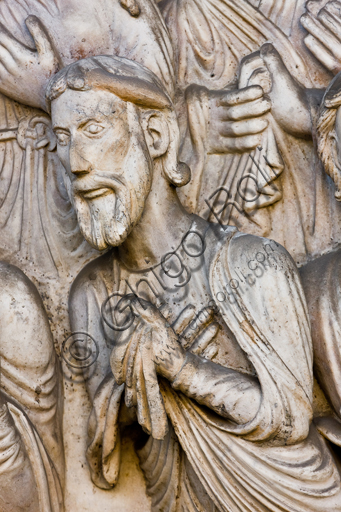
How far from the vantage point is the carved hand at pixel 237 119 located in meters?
2.94

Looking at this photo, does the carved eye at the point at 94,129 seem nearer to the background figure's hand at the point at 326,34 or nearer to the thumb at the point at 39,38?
the thumb at the point at 39,38

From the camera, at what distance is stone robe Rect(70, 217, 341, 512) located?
257 centimetres

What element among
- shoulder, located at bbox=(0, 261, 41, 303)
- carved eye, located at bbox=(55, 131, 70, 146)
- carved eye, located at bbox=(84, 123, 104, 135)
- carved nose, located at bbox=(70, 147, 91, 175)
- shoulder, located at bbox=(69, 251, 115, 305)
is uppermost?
carved eye, located at bbox=(55, 131, 70, 146)

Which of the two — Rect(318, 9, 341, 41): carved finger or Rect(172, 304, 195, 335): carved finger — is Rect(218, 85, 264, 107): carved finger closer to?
Rect(318, 9, 341, 41): carved finger

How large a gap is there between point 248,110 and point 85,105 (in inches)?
25.1

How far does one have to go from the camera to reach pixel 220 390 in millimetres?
2602

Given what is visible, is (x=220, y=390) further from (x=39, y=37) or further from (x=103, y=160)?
(x=39, y=37)

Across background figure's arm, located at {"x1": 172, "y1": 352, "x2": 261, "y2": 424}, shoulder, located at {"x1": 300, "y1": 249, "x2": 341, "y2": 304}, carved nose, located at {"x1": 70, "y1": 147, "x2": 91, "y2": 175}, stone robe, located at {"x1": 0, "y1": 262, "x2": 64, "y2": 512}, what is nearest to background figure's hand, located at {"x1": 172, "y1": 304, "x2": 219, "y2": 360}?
background figure's arm, located at {"x1": 172, "y1": 352, "x2": 261, "y2": 424}

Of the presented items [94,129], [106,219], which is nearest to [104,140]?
[94,129]

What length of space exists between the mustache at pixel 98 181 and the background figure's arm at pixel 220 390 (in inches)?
24.5

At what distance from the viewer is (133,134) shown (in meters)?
2.74

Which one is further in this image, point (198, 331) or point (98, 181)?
point (198, 331)

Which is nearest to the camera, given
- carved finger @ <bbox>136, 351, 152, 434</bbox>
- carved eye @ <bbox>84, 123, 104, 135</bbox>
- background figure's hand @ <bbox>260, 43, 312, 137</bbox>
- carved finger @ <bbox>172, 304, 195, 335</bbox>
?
carved finger @ <bbox>136, 351, 152, 434</bbox>

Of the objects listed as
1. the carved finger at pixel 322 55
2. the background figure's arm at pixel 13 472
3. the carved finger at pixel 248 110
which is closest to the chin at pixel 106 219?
the carved finger at pixel 248 110
